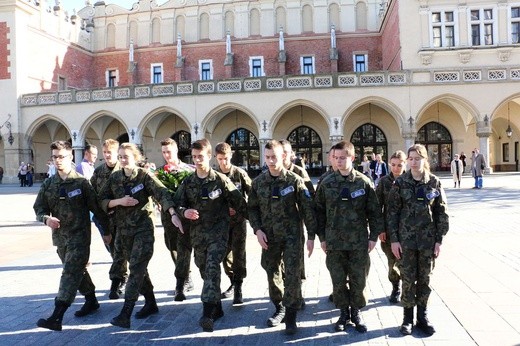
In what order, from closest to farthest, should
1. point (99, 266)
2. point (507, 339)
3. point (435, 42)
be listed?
1. point (507, 339)
2. point (99, 266)
3. point (435, 42)

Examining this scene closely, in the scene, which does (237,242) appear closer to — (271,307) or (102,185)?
(271,307)

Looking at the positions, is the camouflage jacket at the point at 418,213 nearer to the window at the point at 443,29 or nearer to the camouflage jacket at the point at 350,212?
the camouflage jacket at the point at 350,212

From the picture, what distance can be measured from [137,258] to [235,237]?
1.27m

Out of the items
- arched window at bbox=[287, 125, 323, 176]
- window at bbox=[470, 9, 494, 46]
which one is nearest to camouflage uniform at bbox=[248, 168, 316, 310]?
window at bbox=[470, 9, 494, 46]

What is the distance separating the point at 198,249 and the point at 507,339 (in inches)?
119

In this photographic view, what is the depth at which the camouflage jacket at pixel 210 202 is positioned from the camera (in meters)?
4.72

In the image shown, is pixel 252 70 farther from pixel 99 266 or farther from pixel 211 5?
pixel 99 266

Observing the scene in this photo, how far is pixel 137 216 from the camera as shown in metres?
4.85

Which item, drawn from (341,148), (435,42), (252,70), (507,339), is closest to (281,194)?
(341,148)

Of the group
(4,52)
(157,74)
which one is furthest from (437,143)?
(4,52)

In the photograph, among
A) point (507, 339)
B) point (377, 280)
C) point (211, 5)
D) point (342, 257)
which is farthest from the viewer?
point (211, 5)

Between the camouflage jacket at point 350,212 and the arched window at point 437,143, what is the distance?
86.6 feet

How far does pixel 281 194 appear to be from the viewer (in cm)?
458

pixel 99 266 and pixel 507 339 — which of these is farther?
pixel 99 266
